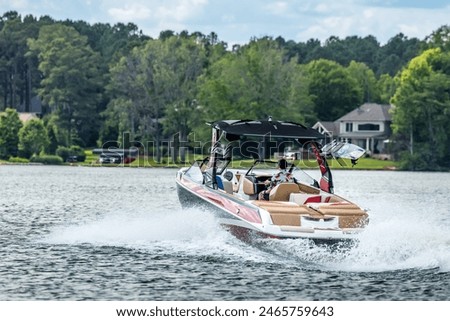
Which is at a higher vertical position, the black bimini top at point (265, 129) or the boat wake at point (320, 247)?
the black bimini top at point (265, 129)

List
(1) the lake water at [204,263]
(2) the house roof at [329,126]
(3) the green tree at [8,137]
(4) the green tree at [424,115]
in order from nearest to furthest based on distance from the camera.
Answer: (1) the lake water at [204,263] < (4) the green tree at [424,115] < (3) the green tree at [8,137] < (2) the house roof at [329,126]

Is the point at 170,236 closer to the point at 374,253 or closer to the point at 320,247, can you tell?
the point at 320,247

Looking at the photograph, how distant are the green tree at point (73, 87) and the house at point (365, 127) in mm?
27702

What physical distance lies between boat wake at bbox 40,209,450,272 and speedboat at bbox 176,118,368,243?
0.30m

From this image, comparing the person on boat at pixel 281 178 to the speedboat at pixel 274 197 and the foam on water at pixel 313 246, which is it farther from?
the foam on water at pixel 313 246

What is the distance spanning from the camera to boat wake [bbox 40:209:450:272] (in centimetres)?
2325

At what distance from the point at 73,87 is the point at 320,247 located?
10803cm

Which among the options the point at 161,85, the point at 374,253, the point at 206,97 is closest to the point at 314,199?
the point at 374,253

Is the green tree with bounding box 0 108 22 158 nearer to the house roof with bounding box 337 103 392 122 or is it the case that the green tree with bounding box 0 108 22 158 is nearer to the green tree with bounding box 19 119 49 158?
the green tree with bounding box 19 119 49 158

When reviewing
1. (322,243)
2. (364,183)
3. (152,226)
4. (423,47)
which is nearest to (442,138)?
(423,47)

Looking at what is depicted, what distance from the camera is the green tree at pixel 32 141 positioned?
106 meters

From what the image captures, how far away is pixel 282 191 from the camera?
25.9 meters

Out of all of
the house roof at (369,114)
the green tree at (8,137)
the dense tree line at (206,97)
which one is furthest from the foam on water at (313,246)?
the house roof at (369,114)
